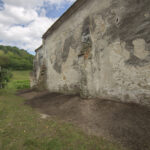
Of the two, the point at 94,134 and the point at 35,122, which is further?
the point at 35,122

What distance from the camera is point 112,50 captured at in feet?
13.2

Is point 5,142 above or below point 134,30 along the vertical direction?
below

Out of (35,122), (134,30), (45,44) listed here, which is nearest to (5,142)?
(35,122)

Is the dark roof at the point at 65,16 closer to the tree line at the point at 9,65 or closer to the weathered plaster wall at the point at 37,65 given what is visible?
the weathered plaster wall at the point at 37,65

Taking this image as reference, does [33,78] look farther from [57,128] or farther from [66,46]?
[57,128]

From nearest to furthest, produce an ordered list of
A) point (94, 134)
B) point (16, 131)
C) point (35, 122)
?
point (94, 134)
point (16, 131)
point (35, 122)

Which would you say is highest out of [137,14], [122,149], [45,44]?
[45,44]

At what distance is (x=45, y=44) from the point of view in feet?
32.2

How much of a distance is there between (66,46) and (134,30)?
4638mm

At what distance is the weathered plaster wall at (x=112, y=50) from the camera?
10.5 feet

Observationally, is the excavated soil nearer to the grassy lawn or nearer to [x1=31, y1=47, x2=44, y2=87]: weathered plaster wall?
the grassy lawn

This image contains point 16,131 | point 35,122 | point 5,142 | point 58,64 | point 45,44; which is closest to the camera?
point 5,142

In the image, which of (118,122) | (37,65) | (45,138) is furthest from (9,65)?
(118,122)

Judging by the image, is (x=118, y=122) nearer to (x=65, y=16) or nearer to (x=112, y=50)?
(x=112, y=50)
